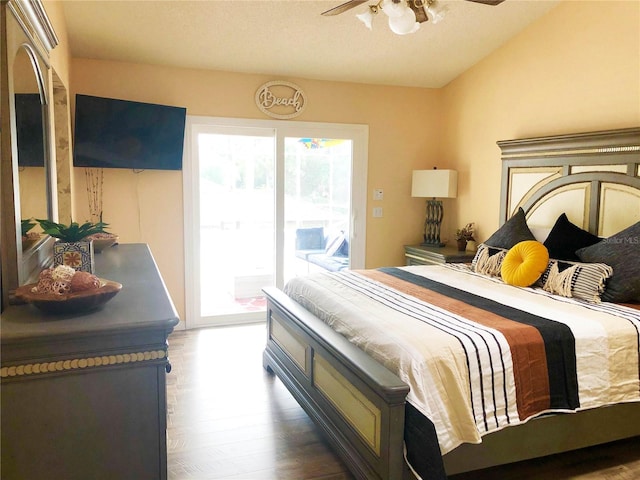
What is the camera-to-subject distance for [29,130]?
6.33 feet

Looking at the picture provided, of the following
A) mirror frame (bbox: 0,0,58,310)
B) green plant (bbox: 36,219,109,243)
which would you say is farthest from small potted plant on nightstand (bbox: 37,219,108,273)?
mirror frame (bbox: 0,0,58,310)

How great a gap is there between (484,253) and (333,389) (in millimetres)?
1965

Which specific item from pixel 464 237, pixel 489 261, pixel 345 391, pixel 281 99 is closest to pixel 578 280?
pixel 489 261

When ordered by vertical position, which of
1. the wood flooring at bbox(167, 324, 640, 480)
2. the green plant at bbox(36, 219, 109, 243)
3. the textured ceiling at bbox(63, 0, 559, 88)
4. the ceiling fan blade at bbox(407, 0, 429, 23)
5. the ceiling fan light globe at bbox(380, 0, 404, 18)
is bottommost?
the wood flooring at bbox(167, 324, 640, 480)

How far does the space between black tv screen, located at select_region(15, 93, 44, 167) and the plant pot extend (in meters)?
0.33

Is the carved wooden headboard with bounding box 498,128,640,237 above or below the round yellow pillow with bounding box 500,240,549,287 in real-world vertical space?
above

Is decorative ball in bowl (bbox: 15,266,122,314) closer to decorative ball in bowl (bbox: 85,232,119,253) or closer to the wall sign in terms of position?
decorative ball in bowl (bbox: 85,232,119,253)

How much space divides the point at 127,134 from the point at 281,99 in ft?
4.91

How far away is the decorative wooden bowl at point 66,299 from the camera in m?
1.40

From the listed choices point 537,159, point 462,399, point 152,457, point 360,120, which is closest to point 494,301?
point 462,399

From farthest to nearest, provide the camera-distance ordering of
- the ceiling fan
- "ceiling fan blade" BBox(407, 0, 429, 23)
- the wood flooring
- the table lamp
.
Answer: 1. the table lamp
2. "ceiling fan blade" BBox(407, 0, 429, 23)
3. the ceiling fan
4. the wood flooring

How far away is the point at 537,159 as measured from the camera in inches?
161

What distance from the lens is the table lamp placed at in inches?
199

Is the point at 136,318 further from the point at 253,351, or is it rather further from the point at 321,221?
the point at 321,221
